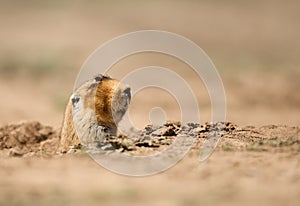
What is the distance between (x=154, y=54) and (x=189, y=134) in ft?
28.4

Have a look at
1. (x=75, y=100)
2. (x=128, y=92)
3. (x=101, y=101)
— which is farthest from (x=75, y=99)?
(x=128, y=92)

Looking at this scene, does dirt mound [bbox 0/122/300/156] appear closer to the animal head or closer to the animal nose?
the animal head

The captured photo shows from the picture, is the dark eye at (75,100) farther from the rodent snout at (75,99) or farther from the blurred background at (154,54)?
the blurred background at (154,54)

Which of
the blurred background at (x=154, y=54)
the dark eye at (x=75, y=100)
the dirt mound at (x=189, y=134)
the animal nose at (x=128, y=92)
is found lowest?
A: the dirt mound at (x=189, y=134)

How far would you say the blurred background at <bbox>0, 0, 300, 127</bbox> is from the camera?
13094 mm

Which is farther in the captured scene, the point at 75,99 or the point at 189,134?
the point at 75,99

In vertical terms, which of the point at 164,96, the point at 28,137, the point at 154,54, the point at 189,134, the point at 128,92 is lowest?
the point at 189,134

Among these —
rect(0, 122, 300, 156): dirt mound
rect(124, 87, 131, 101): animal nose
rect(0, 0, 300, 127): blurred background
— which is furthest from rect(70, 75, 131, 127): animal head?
rect(0, 0, 300, 127): blurred background

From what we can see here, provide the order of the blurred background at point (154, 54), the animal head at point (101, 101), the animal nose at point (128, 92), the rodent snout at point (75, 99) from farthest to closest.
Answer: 1. the blurred background at point (154, 54)
2. the animal nose at point (128, 92)
3. the rodent snout at point (75, 99)
4. the animal head at point (101, 101)

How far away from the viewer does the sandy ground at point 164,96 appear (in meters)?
6.18

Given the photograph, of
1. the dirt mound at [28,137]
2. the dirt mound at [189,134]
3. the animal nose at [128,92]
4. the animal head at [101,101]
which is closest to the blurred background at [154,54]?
the dirt mound at [28,137]

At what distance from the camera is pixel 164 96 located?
45.7 ft

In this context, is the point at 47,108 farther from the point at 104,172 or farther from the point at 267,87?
the point at 104,172

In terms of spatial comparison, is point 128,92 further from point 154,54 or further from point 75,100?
point 154,54
